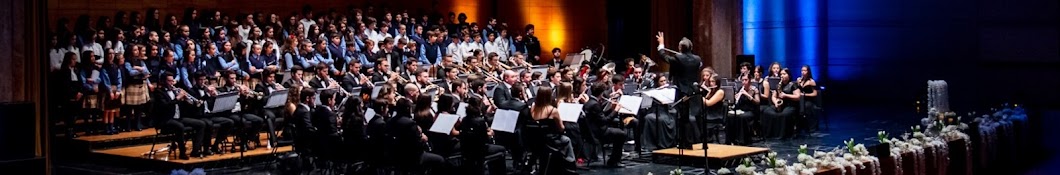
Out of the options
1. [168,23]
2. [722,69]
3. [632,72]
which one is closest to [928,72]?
[722,69]

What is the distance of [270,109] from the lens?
1423cm

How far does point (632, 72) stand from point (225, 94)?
238 inches

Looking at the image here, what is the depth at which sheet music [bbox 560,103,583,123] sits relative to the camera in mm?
11805

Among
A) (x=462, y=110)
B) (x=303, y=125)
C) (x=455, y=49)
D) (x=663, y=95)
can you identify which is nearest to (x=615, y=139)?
(x=663, y=95)

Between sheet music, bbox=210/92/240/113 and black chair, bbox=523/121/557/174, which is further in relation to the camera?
sheet music, bbox=210/92/240/113

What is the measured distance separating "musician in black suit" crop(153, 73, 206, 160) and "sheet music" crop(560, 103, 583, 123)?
12.1ft

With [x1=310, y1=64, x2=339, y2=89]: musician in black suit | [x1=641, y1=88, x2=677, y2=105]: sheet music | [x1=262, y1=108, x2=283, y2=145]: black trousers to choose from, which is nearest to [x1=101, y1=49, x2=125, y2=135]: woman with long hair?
[x1=262, y1=108, x2=283, y2=145]: black trousers

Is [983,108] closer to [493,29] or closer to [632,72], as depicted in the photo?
[632,72]

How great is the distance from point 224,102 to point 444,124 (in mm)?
3452

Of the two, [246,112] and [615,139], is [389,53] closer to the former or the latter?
[246,112]

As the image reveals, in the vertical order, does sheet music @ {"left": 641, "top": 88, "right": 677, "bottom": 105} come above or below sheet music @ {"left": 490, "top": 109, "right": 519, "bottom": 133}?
above

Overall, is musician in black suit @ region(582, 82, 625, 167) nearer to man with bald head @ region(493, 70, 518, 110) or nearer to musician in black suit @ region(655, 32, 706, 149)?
man with bald head @ region(493, 70, 518, 110)

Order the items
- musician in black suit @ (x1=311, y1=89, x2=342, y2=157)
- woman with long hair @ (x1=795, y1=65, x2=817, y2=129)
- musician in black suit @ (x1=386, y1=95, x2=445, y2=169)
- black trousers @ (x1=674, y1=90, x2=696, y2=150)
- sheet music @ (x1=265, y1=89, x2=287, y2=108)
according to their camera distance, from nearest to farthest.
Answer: musician in black suit @ (x1=386, y1=95, x2=445, y2=169) < musician in black suit @ (x1=311, y1=89, x2=342, y2=157) < black trousers @ (x1=674, y1=90, x2=696, y2=150) < sheet music @ (x1=265, y1=89, x2=287, y2=108) < woman with long hair @ (x1=795, y1=65, x2=817, y2=129)

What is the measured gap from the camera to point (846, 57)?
22391mm
